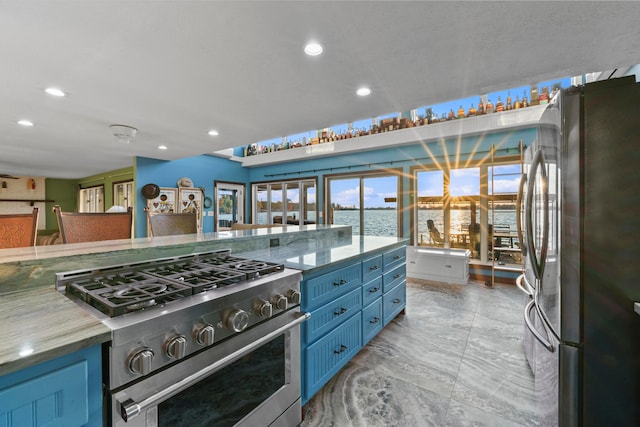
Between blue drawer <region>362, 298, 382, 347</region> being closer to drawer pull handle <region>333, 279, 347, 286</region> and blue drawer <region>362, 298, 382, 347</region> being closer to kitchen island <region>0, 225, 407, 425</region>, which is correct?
kitchen island <region>0, 225, 407, 425</region>

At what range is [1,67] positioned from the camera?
6.53ft

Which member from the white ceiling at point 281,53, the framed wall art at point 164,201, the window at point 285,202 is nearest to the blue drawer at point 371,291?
the white ceiling at point 281,53

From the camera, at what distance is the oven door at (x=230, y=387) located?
83cm

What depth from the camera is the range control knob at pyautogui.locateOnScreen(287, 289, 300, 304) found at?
136cm

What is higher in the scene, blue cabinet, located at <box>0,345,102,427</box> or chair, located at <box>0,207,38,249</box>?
chair, located at <box>0,207,38,249</box>

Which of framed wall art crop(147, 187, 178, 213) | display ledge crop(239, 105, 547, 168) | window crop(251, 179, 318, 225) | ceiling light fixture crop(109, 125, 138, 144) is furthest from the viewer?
window crop(251, 179, 318, 225)

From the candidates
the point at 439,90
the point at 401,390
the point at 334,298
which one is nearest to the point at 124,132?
the point at 334,298

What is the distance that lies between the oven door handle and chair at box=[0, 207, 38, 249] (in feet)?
5.23

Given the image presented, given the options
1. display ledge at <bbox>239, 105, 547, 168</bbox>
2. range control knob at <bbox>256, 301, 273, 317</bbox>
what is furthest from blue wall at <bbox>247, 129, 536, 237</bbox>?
range control knob at <bbox>256, 301, 273, 317</bbox>

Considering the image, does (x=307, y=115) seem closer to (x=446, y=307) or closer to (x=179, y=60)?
(x=179, y=60)

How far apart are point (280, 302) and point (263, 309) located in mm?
109

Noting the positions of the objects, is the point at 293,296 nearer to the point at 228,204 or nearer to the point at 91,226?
the point at 91,226

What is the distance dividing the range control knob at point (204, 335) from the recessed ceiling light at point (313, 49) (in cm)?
171

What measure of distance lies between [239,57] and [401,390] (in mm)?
2568
